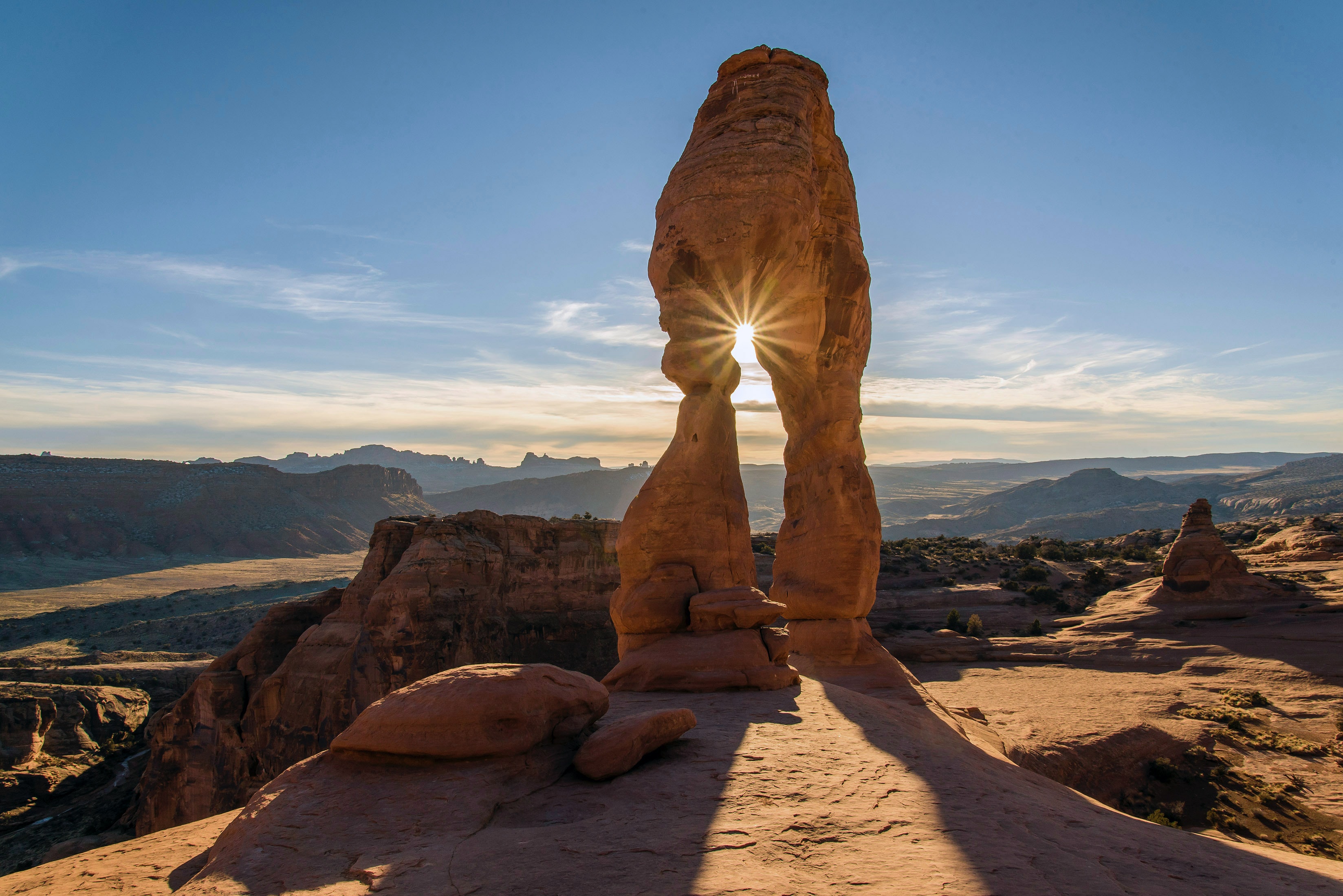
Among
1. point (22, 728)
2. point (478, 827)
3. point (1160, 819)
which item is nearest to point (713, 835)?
point (478, 827)

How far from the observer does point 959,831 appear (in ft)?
17.9

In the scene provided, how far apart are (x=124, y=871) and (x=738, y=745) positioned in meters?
5.30

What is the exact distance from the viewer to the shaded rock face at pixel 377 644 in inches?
815

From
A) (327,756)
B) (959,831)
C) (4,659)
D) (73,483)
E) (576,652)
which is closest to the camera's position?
(959,831)

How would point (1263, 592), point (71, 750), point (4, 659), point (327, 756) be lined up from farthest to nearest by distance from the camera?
1. point (4, 659)
2. point (71, 750)
3. point (1263, 592)
4. point (327, 756)

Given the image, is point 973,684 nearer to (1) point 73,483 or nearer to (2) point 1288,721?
(2) point 1288,721

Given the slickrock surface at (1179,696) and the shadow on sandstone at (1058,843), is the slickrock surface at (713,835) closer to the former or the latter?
the shadow on sandstone at (1058,843)

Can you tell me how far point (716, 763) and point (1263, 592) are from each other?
2709cm

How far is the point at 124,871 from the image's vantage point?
546cm

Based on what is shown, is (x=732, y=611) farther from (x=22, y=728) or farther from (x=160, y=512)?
(x=160, y=512)

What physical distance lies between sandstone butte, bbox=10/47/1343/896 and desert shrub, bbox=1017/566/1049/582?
23.9m

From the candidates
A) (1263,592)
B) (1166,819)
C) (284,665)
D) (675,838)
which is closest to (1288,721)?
(1166,819)

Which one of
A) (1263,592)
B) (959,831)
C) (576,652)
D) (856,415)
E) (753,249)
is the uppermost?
(753,249)

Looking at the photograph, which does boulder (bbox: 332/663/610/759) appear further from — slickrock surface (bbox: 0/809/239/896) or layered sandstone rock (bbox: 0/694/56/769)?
layered sandstone rock (bbox: 0/694/56/769)
